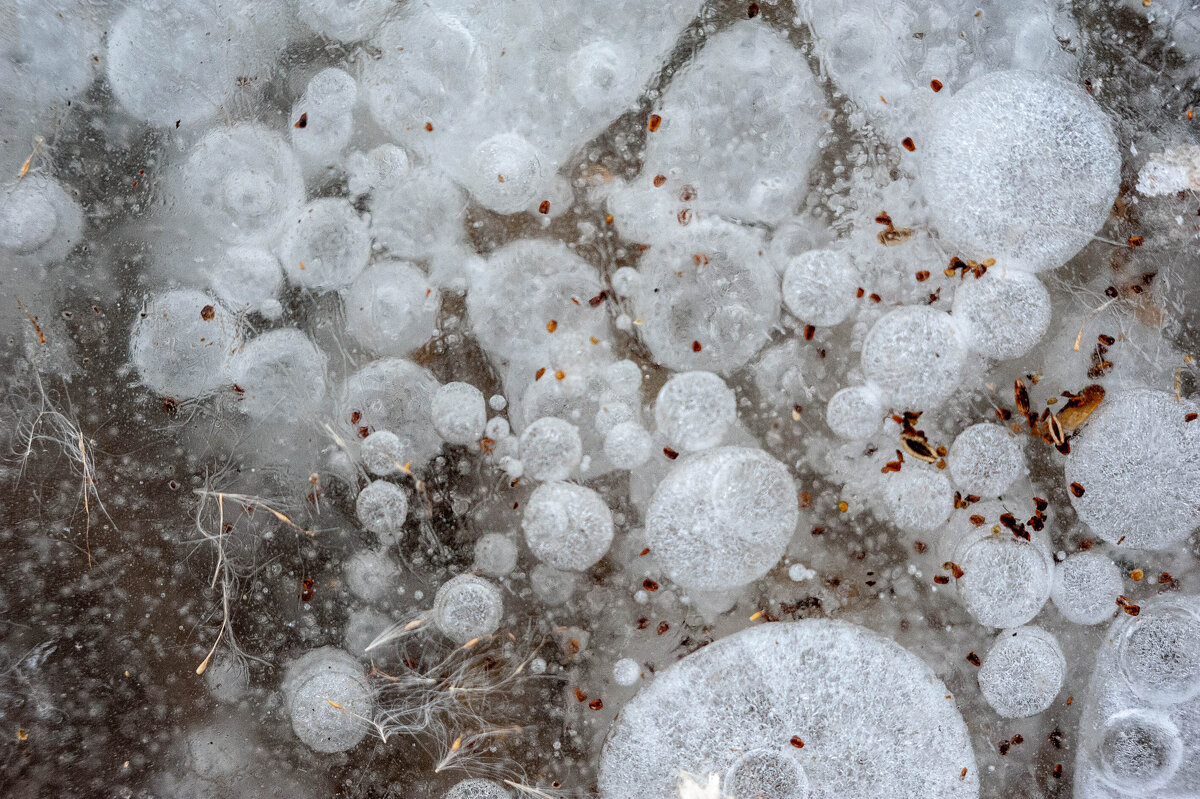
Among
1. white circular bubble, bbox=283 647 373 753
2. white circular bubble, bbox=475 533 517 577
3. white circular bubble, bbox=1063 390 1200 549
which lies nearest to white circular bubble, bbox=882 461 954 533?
white circular bubble, bbox=1063 390 1200 549

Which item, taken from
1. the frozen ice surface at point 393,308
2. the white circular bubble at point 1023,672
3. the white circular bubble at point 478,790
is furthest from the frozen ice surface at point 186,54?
the white circular bubble at point 1023,672

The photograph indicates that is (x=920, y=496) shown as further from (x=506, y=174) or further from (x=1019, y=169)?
(x=506, y=174)

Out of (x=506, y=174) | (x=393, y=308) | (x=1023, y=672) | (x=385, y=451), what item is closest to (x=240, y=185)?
(x=393, y=308)

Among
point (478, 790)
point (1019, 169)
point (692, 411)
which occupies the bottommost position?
point (478, 790)

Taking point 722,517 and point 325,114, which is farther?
point 325,114

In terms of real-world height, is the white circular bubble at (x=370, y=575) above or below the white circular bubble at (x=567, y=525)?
below

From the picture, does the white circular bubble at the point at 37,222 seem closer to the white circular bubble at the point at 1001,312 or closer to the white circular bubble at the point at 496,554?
the white circular bubble at the point at 496,554
